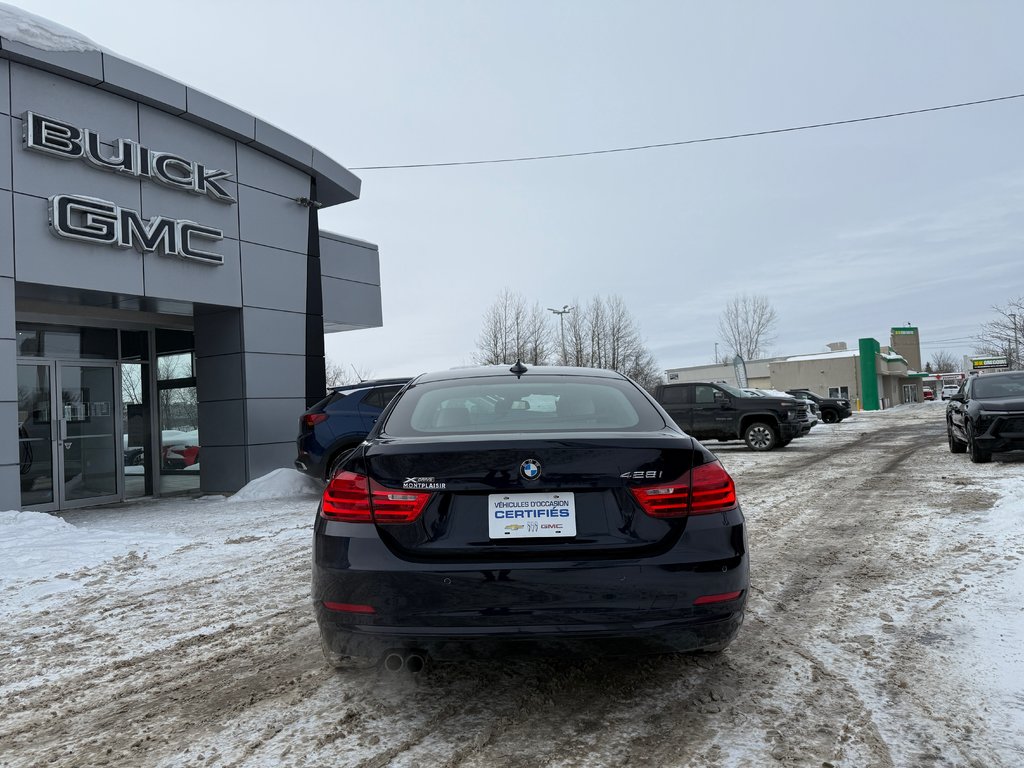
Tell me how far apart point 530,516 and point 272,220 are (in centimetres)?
1075

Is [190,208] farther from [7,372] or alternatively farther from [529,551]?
[529,551]

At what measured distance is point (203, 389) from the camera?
11.9m

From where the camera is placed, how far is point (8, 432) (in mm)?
8508

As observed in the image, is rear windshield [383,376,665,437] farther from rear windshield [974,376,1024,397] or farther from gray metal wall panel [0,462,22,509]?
rear windshield [974,376,1024,397]

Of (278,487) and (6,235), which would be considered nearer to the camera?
(6,235)

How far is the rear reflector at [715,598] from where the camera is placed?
107 inches

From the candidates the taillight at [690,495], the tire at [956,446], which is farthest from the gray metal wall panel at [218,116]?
the tire at [956,446]

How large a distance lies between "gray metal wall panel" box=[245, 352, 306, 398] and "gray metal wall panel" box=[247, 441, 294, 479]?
855 millimetres

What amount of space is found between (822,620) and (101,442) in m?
11.1

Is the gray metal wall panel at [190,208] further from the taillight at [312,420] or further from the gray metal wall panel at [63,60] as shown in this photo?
the taillight at [312,420]

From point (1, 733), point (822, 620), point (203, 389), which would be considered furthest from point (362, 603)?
point (203, 389)

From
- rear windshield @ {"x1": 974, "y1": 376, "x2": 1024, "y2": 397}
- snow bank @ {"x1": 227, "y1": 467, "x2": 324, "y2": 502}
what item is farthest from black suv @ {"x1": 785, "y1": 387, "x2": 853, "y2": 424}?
snow bank @ {"x1": 227, "y1": 467, "x2": 324, "y2": 502}

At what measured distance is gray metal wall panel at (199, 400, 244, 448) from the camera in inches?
452

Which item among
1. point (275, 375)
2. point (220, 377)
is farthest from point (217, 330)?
point (275, 375)
